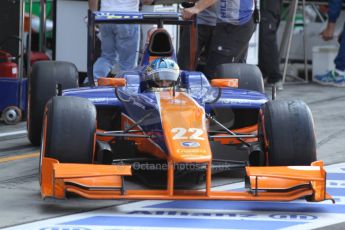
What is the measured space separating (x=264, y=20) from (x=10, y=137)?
16.3 ft

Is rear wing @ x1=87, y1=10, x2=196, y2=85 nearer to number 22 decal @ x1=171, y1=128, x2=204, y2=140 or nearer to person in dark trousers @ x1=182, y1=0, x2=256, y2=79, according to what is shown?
person in dark trousers @ x1=182, y1=0, x2=256, y2=79

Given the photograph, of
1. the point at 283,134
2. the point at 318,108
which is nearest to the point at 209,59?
the point at 318,108

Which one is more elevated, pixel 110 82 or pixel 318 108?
pixel 110 82

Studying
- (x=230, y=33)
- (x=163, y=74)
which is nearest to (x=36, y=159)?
(x=163, y=74)

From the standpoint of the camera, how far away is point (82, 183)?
25.8 ft

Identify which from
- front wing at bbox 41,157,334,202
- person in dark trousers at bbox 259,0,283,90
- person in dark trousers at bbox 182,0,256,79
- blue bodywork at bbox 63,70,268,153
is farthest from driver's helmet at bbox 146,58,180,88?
person in dark trousers at bbox 259,0,283,90

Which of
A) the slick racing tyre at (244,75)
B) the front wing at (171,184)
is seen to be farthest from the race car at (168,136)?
the slick racing tyre at (244,75)

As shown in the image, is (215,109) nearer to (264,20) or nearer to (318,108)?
(318,108)

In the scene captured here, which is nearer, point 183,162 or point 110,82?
point 183,162

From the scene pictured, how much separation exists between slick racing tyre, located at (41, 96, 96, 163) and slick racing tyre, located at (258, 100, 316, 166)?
1280 mm

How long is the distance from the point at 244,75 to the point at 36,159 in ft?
6.60

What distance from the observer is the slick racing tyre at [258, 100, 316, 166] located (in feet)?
27.6

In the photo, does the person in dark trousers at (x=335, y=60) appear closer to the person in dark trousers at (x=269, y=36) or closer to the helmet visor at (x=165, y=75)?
the person in dark trousers at (x=269, y=36)

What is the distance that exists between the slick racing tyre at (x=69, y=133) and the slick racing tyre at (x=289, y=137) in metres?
1.28
